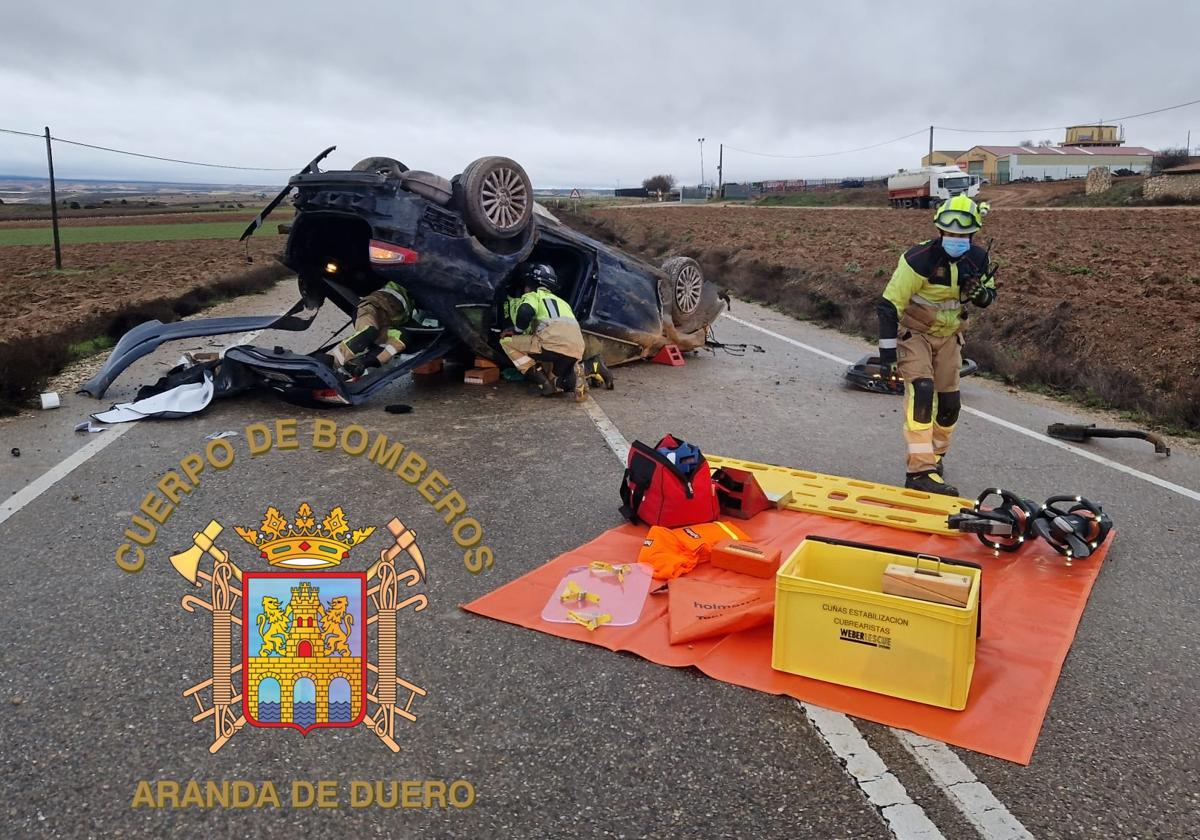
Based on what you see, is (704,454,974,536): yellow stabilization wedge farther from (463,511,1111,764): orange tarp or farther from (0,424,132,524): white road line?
(0,424,132,524): white road line

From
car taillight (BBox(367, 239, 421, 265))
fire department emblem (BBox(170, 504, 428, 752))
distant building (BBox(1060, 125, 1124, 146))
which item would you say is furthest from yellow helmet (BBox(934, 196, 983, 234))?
distant building (BBox(1060, 125, 1124, 146))

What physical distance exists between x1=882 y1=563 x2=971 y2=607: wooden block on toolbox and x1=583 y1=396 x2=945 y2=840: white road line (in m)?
0.58

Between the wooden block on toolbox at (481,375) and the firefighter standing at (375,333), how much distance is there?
73cm

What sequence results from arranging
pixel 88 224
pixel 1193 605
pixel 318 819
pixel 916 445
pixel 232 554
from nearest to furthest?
pixel 318 819 → pixel 1193 605 → pixel 232 554 → pixel 916 445 → pixel 88 224

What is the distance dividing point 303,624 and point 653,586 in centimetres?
158

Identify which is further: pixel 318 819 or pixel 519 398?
pixel 519 398

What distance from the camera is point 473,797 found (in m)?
2.72

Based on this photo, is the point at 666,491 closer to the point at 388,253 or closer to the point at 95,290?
the point at 388,253

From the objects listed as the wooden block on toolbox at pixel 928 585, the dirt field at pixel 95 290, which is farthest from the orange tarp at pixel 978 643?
the dirt field at pixel 95 290

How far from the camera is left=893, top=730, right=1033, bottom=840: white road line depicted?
2.57 metres

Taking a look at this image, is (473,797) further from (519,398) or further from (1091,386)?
(1091,386)

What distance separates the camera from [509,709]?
3184 mm

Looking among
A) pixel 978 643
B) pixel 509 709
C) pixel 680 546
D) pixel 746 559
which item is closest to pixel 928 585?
pixel 978 643

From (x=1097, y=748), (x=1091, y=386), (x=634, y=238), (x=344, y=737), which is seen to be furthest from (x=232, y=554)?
(x=634, y=238)
